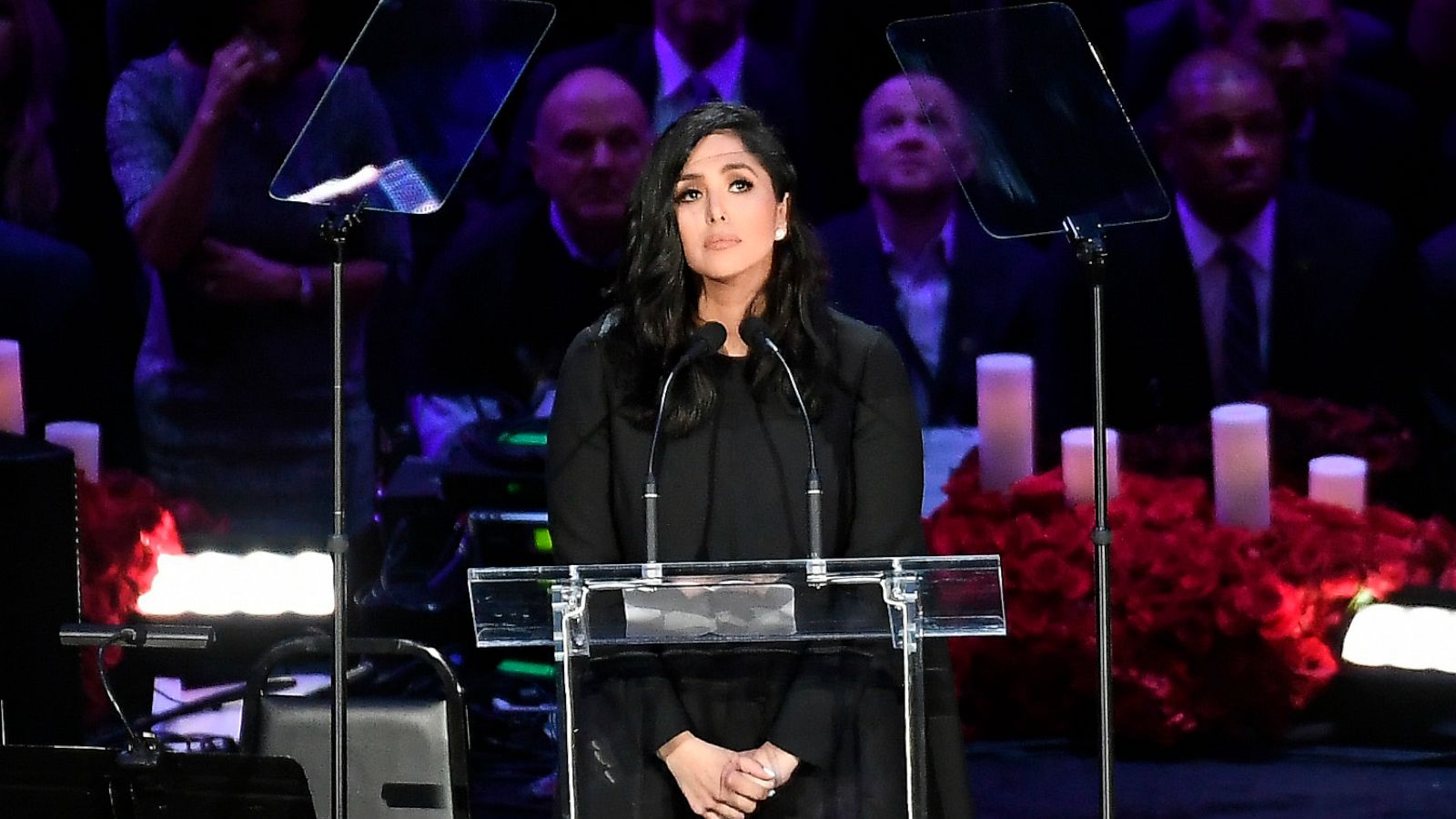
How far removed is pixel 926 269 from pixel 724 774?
9.26ft

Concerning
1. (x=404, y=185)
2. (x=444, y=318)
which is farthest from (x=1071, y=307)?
(x=404, y=185)

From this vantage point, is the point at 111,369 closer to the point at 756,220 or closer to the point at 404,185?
the point at 404,185

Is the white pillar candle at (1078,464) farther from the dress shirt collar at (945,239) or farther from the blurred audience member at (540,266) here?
the blurred audience member at (540,266)

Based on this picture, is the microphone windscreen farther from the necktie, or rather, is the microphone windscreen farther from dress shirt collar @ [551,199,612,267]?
the necktie

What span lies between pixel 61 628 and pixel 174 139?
2.74 meters

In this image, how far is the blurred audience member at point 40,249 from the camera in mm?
5176

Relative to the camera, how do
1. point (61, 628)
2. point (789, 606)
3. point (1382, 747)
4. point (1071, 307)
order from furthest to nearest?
point (1071, 307) < point (1382, 747) < point (61, 628) < point (789, 606)

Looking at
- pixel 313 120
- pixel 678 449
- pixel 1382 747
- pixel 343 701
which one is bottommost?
pixel 1382 747

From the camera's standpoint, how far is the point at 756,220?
8.89ft

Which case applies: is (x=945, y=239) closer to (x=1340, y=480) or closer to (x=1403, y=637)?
(x=1340, y=480)

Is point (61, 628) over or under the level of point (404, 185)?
under

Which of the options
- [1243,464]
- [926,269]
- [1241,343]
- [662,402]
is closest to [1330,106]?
[1241,343]

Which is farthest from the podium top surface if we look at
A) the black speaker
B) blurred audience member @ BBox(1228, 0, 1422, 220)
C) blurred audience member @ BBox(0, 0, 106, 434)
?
blurred audience member @ BBox(0, 0, 106, 434)

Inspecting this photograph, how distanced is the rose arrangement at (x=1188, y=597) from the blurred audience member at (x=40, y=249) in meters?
2.38
